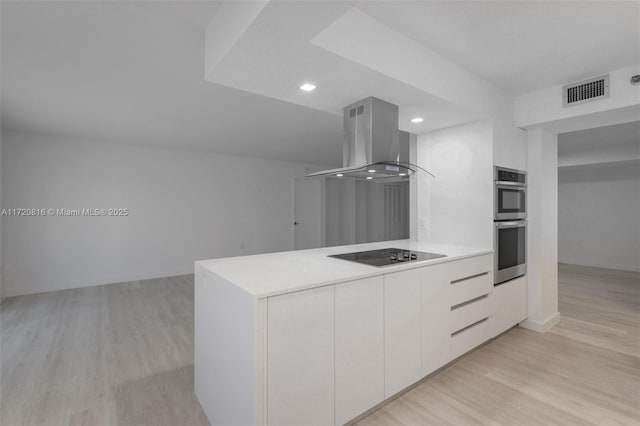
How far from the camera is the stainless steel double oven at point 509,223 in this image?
2.71 meters

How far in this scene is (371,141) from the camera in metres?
2.14

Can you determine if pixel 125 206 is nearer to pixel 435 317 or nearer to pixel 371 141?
pixel 371 141

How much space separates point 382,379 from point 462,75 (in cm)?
236

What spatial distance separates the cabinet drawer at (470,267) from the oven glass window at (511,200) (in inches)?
22.1

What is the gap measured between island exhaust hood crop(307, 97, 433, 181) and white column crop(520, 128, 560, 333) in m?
1.69

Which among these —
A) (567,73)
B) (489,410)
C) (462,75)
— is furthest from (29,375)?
(567,73)

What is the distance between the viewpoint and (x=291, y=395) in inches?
53.3

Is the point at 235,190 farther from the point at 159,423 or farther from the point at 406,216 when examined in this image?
the point at 406,216

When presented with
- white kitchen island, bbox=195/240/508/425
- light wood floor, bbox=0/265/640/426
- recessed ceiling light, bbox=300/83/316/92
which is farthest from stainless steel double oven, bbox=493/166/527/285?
recessed ceiling light, bbox=300/83/316/92

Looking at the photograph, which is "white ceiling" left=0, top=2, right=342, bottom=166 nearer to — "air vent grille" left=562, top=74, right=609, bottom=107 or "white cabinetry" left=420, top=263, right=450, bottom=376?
"white cabinetry" left=420, top=263, right=450, bottom=376

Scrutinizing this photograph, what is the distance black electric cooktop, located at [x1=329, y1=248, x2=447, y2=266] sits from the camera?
1965 mm

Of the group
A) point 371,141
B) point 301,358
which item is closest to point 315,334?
point 301,358

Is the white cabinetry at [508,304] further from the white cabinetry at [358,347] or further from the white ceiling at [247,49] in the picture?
the white ceiling at [247,49]

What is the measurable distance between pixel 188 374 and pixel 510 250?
3.08 metres
